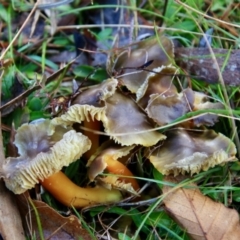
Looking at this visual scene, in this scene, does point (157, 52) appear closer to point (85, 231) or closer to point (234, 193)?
point (234, 193)

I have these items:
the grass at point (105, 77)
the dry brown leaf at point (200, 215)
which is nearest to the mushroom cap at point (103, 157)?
the grass at point (105, 77)

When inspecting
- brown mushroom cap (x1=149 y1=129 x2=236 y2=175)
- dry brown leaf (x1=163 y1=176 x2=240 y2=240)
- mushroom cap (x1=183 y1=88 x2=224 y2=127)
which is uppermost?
mushroom cap (x1=183 y1=88 x2=224 y2=127)

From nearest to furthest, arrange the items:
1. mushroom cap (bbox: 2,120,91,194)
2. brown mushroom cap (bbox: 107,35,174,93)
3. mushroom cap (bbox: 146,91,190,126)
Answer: mushroom cap (bbox: 2,120,91,194) < mushroom cap (bbox: 146,91,190,126) < brown mushroom cap (bbox: 107,35,174,93)

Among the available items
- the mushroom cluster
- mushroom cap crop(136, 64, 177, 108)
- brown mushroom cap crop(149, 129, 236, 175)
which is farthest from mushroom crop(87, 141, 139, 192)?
mushroom cap crop(136, 64, 177, 108)

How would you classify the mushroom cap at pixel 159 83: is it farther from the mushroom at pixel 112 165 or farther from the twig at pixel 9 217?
the twig at pixel 9 217

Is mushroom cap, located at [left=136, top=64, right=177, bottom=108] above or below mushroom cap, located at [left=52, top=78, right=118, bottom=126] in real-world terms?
below

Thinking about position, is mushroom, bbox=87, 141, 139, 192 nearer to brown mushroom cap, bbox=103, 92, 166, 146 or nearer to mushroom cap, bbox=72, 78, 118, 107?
brown mushroom cap, bbox=103, 92, 166, 146

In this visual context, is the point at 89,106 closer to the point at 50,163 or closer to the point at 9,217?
the point at 50,163
